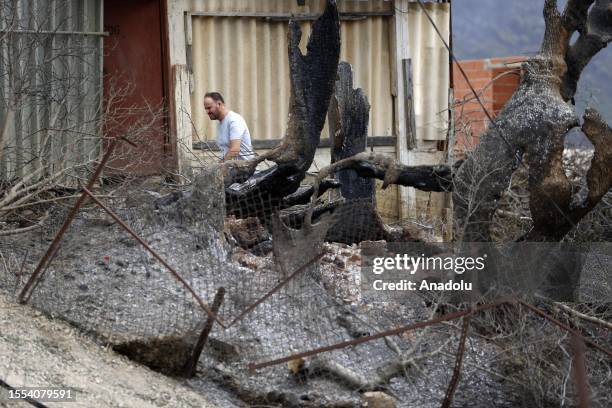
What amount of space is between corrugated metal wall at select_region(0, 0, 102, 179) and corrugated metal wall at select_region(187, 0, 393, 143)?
4.94 feet

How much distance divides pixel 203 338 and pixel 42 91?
9.21 feet

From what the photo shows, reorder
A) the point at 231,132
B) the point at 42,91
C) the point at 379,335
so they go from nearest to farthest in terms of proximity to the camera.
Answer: the point at 379,335, the point at 42,91, the point at 231,132

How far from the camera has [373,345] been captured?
241 inches

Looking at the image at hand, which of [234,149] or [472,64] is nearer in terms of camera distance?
[234,149]

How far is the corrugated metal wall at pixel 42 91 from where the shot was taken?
719 cm

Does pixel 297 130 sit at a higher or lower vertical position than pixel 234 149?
higher

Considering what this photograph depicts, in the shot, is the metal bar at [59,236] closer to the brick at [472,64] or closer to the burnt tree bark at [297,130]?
the burnt tree bark at [297,130]

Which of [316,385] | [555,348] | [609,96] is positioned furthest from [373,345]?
[609,96]

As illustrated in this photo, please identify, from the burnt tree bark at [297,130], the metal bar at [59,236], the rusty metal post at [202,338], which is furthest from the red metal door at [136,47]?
the rusty metal post at [202,338]

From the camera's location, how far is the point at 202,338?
5637 mm

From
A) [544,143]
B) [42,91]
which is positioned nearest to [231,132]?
[42,91]

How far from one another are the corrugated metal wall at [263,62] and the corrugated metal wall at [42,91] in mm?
1504

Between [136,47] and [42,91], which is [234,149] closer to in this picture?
[42,91]

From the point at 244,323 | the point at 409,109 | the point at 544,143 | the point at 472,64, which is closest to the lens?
the point at 244,323
